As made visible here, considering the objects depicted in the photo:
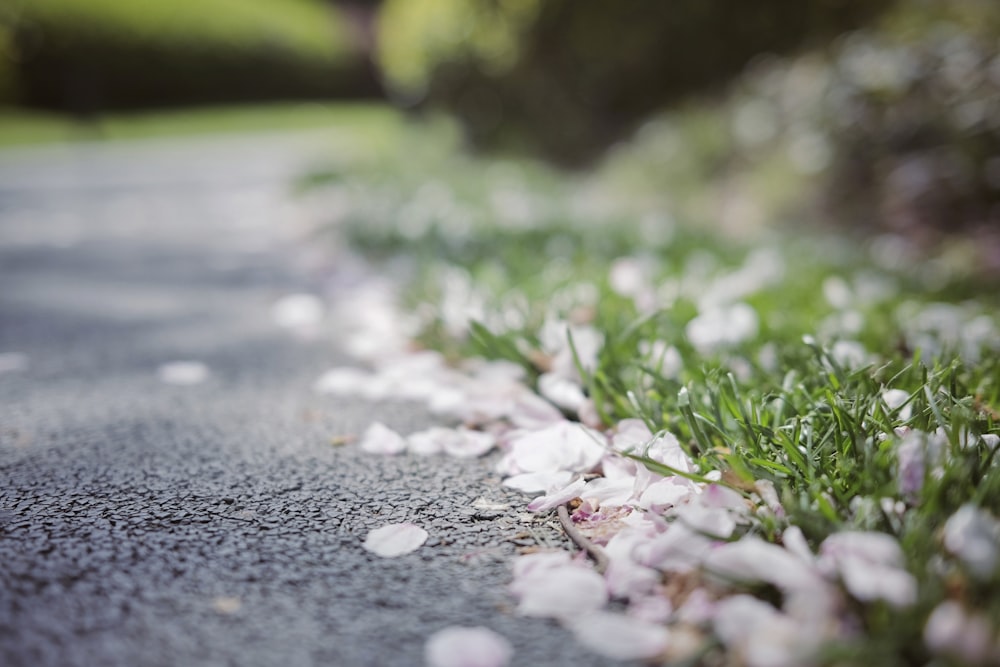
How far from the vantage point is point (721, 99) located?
5.58 metres

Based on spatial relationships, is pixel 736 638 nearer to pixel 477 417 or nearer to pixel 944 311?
pixel 477 417

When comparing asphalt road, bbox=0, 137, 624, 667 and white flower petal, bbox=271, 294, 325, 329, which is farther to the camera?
white flower petal, bbox=271, 294, 325, 329

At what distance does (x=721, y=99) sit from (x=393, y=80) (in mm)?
4105

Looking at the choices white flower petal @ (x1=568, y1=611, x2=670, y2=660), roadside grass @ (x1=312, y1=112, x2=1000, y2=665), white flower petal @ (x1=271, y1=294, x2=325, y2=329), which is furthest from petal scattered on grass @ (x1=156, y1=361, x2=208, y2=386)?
white flower petal @ (x1=568, y1=611, x2=670, y2=660)

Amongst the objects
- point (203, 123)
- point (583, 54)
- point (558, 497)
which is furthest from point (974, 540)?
point (203, 123)

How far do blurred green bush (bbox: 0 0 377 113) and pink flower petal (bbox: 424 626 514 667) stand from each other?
1323cm

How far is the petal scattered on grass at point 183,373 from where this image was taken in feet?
6.34

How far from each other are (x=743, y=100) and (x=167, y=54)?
1390cm

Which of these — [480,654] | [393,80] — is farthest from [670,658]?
[393,80]

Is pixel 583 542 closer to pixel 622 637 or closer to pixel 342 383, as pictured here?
pixel 622 637

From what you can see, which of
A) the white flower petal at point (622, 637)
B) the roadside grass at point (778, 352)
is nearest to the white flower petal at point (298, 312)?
the roadside grass at point (778, 352)

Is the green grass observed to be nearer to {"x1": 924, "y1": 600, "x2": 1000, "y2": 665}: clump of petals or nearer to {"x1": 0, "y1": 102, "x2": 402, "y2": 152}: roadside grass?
{"x1": 0, "y1": 102, "x2": 402, "y2": 152}: roadside grass

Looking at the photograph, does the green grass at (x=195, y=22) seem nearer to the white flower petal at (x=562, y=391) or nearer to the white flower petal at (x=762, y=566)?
the white flower petal at (x=562, y=391)

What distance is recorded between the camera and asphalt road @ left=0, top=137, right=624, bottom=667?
0.92m
